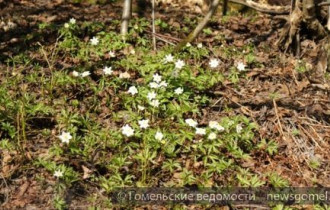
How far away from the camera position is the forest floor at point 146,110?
12.1 feet

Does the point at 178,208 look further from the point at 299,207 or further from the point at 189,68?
the point at 189,68

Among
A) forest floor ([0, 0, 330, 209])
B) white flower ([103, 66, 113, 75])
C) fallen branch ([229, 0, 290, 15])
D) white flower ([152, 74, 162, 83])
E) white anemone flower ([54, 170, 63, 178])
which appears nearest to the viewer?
white anemone flower ([54, 170, 63, 178])

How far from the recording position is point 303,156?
13.4ft

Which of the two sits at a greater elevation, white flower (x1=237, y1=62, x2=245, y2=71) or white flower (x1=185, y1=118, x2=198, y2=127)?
white flower (x1=237, y1=62, x2=245, y2=71)

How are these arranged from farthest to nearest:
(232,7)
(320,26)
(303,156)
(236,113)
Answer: (232,7), (320,26), (236,113), (303,156)

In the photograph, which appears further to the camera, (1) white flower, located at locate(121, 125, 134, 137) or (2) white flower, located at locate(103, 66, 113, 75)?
(2) white flower, located at locate(103, 66, 113, 75)

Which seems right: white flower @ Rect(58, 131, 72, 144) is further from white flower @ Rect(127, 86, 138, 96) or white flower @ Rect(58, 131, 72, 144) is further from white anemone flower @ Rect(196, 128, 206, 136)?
white anemone flower @ Rect(196, 128, 206, 136)

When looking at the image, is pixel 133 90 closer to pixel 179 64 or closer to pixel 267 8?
pixel 179 64

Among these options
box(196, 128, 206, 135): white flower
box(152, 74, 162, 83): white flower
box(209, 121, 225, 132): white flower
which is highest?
box(152, 74, 162, 83): white flower

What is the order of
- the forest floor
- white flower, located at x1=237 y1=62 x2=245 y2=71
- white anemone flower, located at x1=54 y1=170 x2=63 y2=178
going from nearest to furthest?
white anemone flower, located at x1=54 y1=170 x2=63 y2=178
the forest floor
white flower, located at x1=237 y1=62 x2=245 y2=71

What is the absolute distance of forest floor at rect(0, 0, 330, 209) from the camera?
3.69 metres

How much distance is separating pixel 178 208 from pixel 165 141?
0.69 metres

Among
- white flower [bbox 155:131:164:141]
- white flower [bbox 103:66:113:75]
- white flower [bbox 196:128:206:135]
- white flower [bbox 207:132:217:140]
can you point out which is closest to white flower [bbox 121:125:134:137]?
white flower [bbox 155:131:164:141]

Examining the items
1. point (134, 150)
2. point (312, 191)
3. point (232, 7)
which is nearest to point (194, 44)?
point (232, 7)
